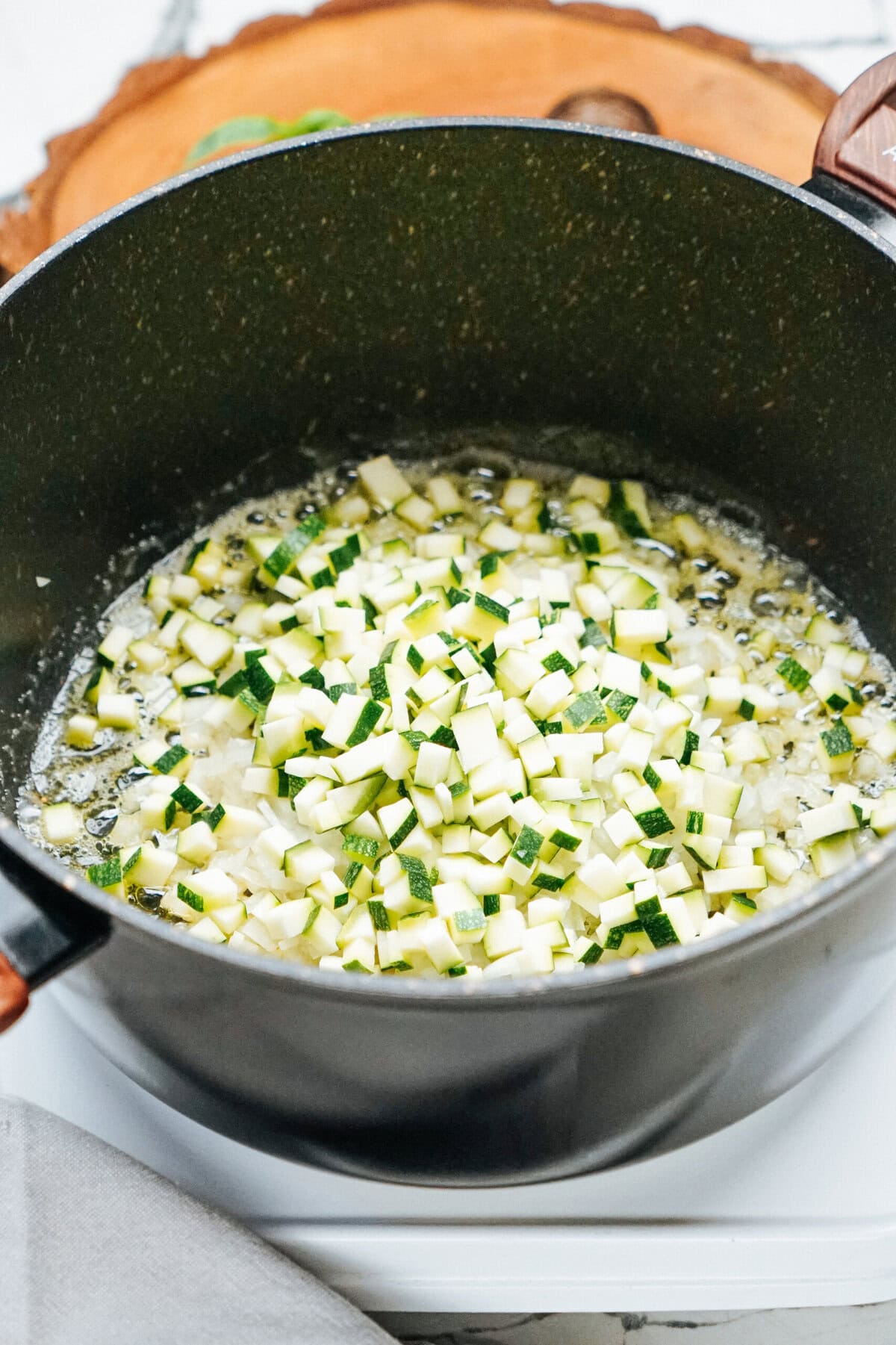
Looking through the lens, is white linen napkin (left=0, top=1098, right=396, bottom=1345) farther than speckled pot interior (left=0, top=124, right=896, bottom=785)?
No

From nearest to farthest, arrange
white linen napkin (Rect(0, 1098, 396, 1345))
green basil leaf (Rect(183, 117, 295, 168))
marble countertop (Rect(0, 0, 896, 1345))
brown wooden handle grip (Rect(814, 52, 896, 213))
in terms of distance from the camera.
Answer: white linen napkin (Rect(0, 1098, 396, 1345)) → brown wooden handle grip (Rect(814, 52, 896, 213)) → green basil leaf (Rect(183, 117, 295, 168)) → marble countertop (Rect(0, 0, 896, 1345))

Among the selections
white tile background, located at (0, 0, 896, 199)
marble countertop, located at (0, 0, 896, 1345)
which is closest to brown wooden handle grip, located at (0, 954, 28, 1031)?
marble countertop, located at (0, 0, 896, 1345)

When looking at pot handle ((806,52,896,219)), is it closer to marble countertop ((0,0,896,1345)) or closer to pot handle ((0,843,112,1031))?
marble countertop ((0,0,896,1345))

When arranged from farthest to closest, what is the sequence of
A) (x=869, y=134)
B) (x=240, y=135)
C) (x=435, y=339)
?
1. (x=240, y=135)
2. (x=435, y=339)
3. (x=869, y=134)

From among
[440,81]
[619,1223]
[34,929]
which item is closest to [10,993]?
[34,929]

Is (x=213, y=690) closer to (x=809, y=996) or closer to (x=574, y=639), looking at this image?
(x=574, y=639)

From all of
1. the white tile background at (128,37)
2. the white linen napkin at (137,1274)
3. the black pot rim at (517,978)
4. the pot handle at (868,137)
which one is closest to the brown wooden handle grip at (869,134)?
the pot handle at (868,137)

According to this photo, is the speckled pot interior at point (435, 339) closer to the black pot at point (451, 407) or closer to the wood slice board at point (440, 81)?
the black pot at point (451, 407)

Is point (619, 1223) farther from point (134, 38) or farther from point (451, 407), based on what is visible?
point (134, 38)
